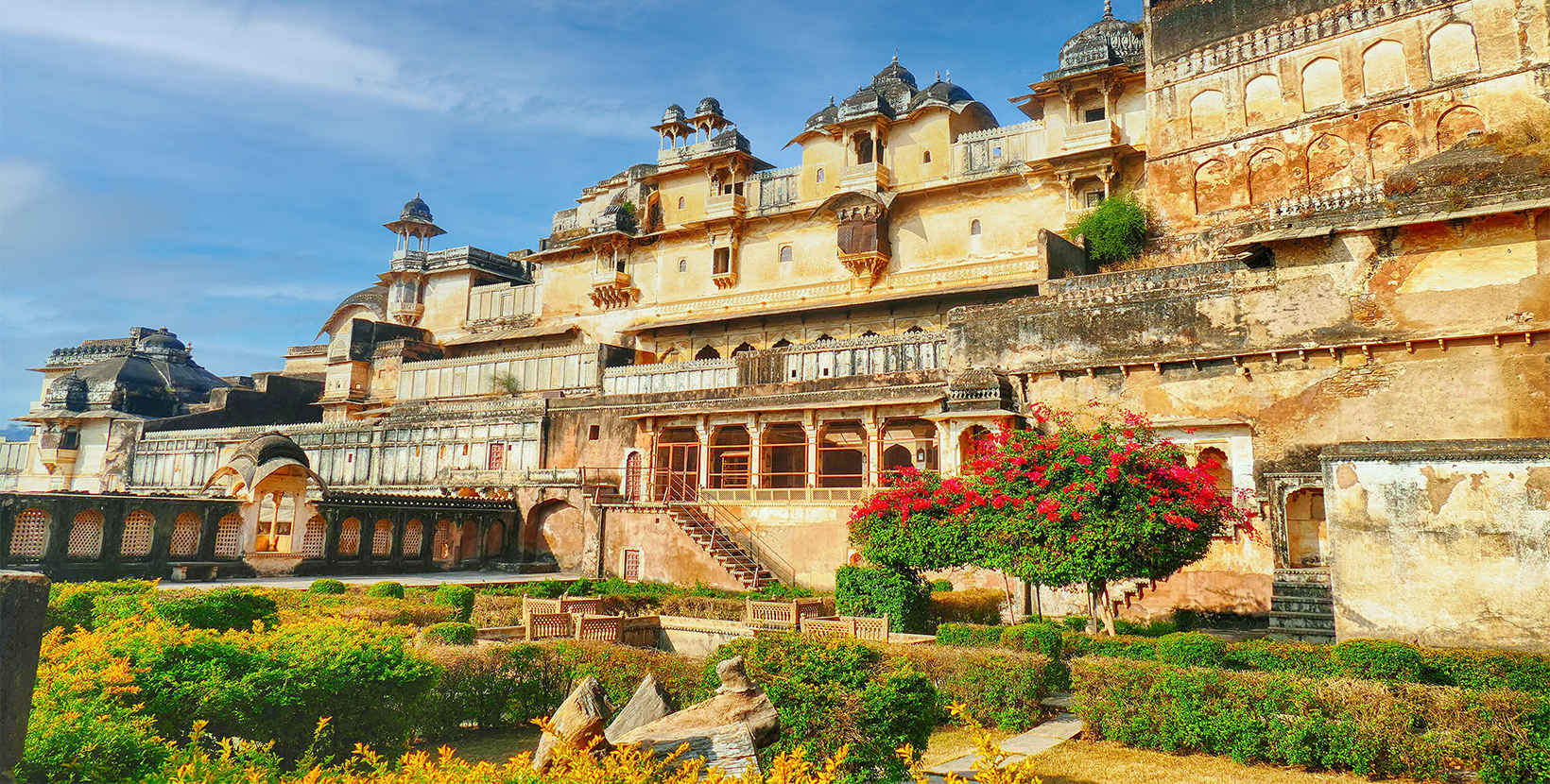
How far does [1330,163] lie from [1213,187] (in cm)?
304

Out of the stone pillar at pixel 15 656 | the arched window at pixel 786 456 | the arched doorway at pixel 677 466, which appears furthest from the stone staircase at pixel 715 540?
the stone pillar at pixel 15 656

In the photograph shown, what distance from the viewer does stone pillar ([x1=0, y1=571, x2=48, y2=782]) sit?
470 cm

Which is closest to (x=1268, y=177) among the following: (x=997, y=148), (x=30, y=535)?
(x=997, y=148)

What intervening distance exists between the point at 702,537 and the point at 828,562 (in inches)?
147

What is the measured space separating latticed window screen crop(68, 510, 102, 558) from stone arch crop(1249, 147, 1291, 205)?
31730 millimetres

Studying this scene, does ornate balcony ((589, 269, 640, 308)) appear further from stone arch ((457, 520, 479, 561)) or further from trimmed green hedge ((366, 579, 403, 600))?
trimmed green hedge ((366, 579, 403, 600))

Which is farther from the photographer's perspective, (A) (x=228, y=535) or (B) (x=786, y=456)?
(B) (x=786, y=456)

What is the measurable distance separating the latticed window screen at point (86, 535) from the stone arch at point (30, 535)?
61 cm

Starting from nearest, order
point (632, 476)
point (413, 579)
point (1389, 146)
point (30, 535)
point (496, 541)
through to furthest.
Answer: point (30, 535) → point (1389, 146) → point (413, 579) → point (632, 476) → point (496, 541)

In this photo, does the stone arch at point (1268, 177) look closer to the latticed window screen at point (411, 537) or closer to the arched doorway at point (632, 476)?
the arched doorway at point (632, 476)

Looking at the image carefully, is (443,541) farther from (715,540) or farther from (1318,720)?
(1318,720)

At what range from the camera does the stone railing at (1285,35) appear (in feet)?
87.1

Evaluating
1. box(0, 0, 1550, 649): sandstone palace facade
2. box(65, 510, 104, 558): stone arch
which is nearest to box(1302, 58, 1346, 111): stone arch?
box(0, 0, 1550, 649): sandstone palace facade

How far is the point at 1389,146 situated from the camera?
2617cm
